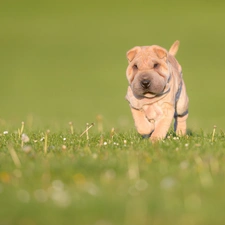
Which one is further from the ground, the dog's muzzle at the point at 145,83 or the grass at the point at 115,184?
the dog's muzzle at the point at 145,83

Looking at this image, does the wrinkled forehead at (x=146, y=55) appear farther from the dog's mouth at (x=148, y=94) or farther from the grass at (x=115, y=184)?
the grass at (x=115, y=184)

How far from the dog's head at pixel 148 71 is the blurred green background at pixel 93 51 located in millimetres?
10991

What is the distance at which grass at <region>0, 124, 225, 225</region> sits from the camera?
4.83m

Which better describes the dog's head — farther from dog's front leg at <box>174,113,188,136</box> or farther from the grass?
dog's front leg at <box>174,113,188,136</box>

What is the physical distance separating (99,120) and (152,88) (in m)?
2.23

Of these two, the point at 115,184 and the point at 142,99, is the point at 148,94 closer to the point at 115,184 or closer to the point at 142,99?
the point at 142,99

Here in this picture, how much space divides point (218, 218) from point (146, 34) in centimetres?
3168

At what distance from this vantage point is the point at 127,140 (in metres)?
8.98

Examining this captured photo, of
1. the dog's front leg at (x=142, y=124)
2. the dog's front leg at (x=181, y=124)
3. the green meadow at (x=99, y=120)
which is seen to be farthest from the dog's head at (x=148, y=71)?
the dog's front leg at (x=181, y=124)

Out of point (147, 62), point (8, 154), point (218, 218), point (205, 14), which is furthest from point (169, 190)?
point (205, 14)

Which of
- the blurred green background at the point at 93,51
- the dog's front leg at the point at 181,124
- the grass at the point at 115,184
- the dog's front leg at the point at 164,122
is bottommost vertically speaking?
the grass at the point at 115,184

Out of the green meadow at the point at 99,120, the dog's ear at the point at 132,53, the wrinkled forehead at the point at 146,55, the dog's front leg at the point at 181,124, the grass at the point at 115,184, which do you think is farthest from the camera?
the dog's front leg at the point at 181,124

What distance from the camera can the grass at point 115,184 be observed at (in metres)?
4.83

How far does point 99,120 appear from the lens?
1064cm
